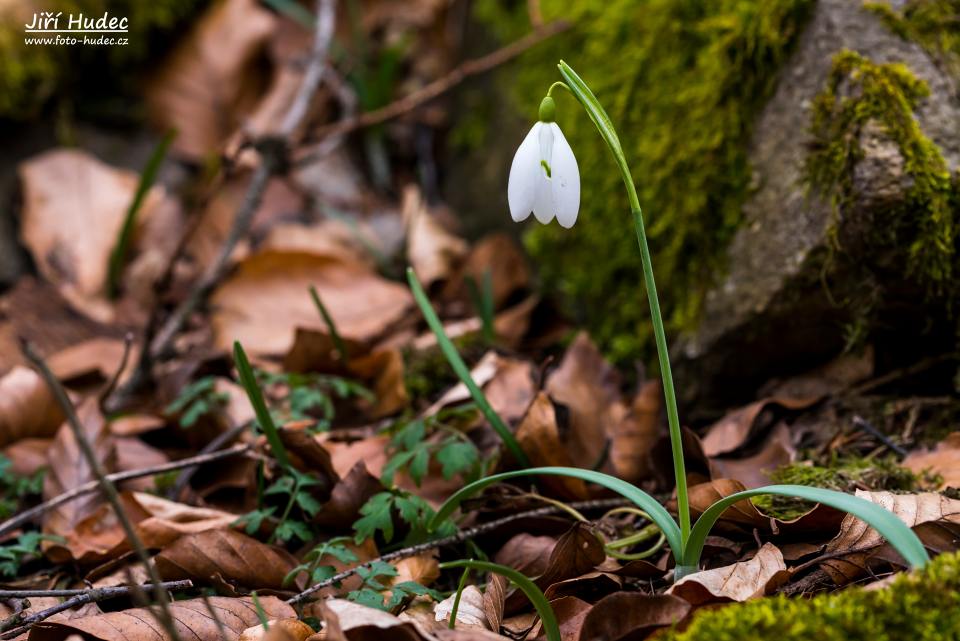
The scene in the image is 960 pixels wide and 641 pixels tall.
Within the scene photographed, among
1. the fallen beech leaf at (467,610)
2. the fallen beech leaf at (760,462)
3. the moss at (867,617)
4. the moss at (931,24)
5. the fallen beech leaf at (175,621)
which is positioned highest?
the moss at (931,24)

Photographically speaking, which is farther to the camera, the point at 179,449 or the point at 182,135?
the point at 182,135

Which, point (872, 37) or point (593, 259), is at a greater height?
point (872, 37)

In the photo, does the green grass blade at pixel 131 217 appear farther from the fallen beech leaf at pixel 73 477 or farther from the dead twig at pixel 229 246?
the fallen beech leaf at pixel 73 477

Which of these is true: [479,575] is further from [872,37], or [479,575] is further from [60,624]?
[872,37]

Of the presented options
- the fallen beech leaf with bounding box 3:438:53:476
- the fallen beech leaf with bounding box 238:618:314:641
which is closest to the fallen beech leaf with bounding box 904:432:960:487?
→ the fallen beech leaf with bounding box 238:618:314:641

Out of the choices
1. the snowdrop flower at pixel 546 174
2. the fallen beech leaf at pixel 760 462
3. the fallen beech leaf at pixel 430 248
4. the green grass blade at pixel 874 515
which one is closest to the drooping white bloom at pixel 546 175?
the snowdrop flower at pixel 546 174

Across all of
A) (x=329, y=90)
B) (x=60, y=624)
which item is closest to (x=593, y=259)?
(x=60, y=624)
